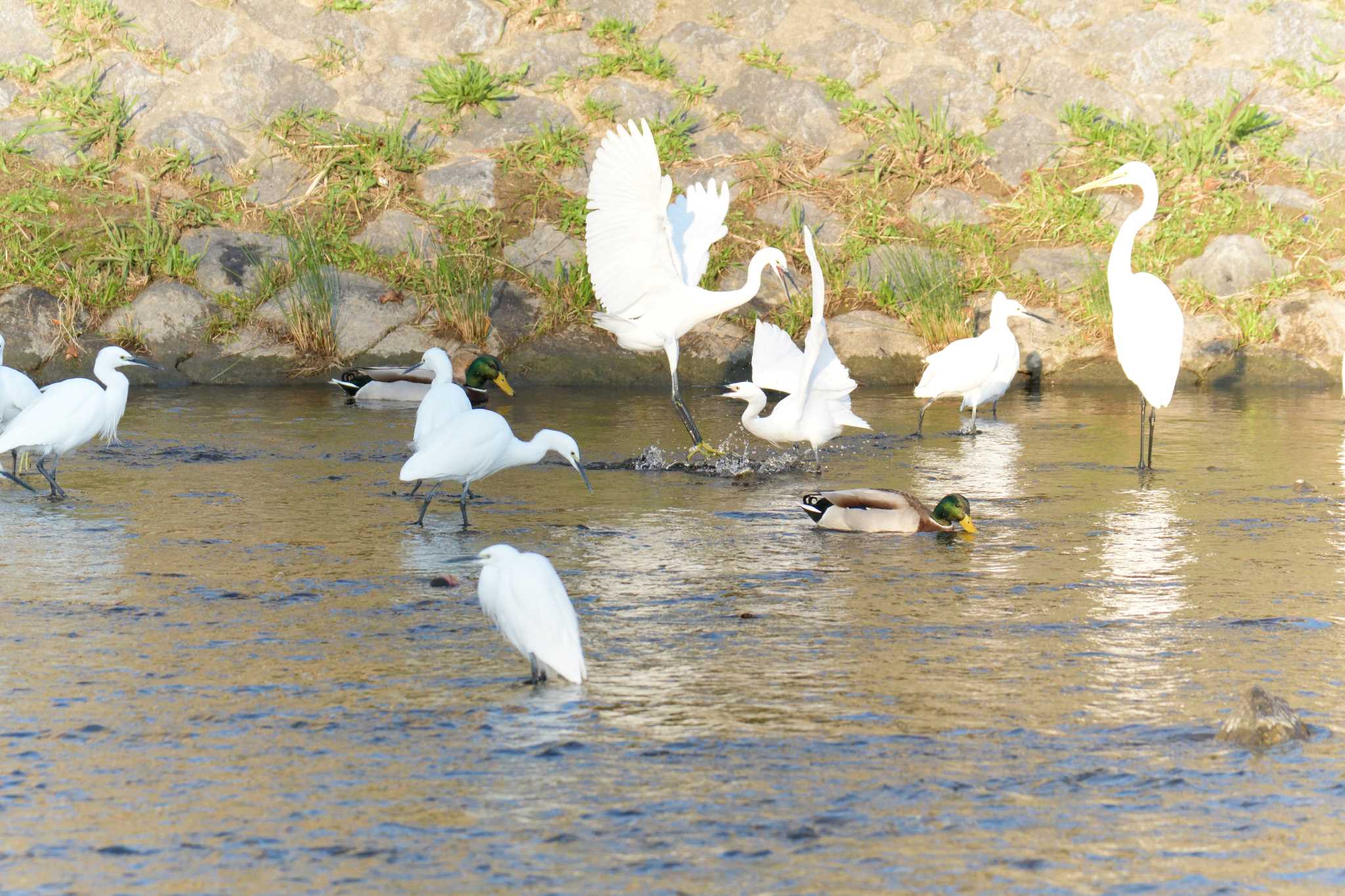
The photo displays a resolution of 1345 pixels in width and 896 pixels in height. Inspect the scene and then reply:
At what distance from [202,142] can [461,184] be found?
3.12 metres

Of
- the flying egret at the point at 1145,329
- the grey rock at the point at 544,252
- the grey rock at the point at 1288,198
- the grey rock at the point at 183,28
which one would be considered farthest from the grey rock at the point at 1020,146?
the grey rock at the point at 183,28

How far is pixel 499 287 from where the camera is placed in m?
16.7

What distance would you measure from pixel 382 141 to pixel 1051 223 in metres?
7.74

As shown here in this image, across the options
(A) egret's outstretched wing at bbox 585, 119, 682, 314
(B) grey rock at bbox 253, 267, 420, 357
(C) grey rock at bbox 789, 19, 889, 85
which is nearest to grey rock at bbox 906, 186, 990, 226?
(C) grey rock at bbox 789, 19, 889, 85

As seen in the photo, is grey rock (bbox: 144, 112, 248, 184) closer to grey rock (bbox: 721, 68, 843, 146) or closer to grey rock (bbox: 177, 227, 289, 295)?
grey rock (bbox: 177, 227, 289, 295)

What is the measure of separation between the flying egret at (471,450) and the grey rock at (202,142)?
10588mm

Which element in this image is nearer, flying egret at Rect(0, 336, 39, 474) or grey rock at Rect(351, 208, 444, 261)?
flying egret at Rect(0, 336, 39, 474)

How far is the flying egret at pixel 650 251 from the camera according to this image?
10.8 m

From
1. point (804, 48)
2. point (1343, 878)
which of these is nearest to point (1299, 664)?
point (1343, 878)

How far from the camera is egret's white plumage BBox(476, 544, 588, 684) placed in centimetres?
541

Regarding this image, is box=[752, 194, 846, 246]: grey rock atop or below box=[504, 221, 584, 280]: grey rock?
atop

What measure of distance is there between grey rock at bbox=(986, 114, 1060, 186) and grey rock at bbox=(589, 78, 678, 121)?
4.00 meters

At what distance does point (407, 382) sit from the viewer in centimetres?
1484

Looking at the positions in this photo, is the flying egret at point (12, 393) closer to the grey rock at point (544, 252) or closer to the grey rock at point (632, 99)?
the grey rock at point (544, 252)
